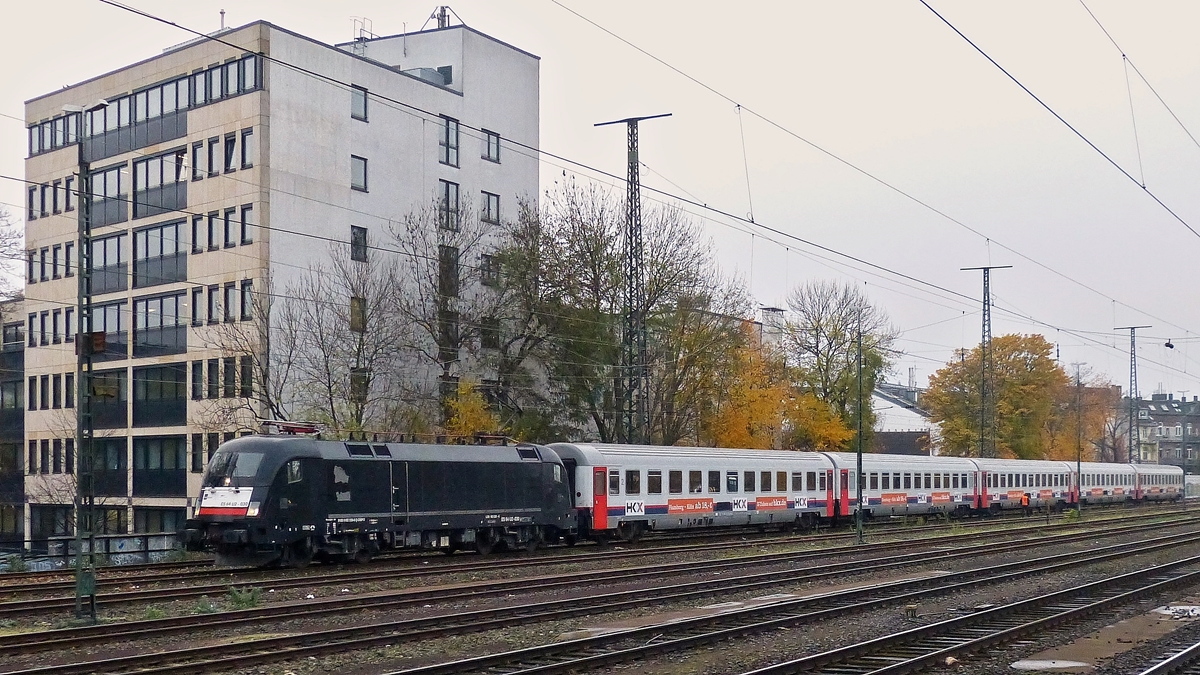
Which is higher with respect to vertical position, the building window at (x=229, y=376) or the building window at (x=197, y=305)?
the building window at (x=197, y=305)

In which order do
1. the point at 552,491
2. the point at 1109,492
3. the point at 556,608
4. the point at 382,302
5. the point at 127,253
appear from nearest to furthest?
Result: the point at 556,608 → the point at 552,491 → the point at 382,302 → the point at 127,253 → the point at 1109,492

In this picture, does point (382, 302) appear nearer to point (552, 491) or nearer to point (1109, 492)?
point (552, 491)

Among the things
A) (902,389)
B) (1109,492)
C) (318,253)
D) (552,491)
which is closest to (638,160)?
(552,491)

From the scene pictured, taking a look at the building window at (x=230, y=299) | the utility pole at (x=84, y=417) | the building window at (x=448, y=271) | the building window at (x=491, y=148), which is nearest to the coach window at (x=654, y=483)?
the building window at (x=448, y=271)

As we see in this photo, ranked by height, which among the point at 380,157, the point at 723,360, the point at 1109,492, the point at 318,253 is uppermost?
the point at 380,157

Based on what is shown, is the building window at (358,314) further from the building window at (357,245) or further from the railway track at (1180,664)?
the railway track at (1180,664)

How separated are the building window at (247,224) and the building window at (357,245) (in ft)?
14.0

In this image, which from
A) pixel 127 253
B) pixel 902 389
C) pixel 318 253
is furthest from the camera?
pixel 902 389

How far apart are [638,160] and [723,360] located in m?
16.0

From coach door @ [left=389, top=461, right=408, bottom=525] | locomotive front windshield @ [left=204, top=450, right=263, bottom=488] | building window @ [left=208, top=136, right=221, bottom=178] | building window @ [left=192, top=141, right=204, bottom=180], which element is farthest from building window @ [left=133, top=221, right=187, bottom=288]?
locomotive front windshield @ [left=204, top=450, right=263, bottom=488]

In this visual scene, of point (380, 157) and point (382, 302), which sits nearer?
point (382, 302)

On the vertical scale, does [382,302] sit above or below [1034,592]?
above

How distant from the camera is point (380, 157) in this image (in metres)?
55.6

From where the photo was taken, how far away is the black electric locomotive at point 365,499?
88.8 ft
